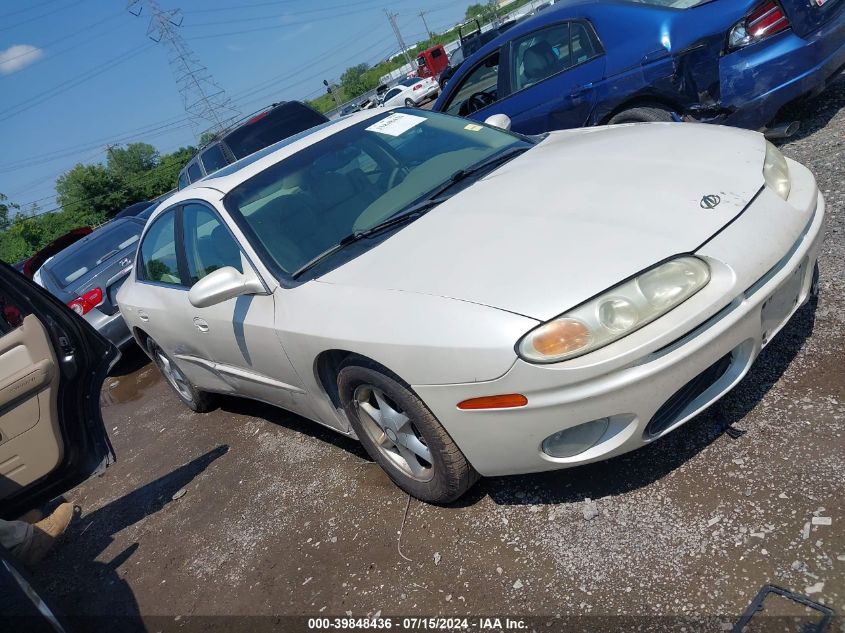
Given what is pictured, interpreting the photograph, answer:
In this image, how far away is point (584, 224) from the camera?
7.59 ft

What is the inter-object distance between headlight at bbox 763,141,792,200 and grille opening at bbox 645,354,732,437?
78 cm

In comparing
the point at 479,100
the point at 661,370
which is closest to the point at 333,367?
the point at 661,370

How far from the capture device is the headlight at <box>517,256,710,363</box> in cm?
199

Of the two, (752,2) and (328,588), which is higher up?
(752,2)

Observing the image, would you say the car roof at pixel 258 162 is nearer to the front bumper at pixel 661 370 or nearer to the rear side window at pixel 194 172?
the front bumper at pixel 661 370

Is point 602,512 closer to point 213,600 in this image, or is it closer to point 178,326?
point 213,600

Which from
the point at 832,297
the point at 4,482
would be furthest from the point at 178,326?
the point at 832,297

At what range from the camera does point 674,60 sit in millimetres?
4457

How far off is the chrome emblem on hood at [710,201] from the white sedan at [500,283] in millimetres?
12

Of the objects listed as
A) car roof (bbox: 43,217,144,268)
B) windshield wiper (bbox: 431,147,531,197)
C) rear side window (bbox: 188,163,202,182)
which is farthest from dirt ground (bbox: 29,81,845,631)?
rear side window (bbox: 188,163,202,182)

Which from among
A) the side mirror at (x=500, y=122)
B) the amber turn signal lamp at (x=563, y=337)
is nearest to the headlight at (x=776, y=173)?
the amber turn signal lamp at (x=563, y=337)

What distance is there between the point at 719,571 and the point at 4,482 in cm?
302

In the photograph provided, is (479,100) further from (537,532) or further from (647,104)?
(537,532)

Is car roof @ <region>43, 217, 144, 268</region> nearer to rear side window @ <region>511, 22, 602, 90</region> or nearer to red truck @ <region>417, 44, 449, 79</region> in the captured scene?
rear side window @ <region>511, 22, 602, 90</region>
